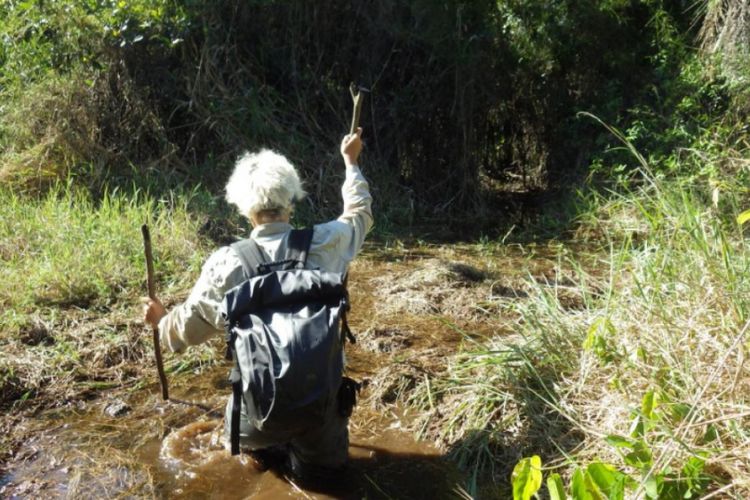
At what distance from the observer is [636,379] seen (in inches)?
132

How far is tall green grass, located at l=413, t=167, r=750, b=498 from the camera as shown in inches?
112

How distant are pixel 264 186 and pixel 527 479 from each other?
5.33ft

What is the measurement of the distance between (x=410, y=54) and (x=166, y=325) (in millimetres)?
6524

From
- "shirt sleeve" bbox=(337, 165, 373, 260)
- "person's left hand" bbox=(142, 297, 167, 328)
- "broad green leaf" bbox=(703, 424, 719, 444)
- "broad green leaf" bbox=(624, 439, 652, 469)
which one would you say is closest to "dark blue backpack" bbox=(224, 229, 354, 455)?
"shirt sleeve" bbox=(337, 165, 373, 260)

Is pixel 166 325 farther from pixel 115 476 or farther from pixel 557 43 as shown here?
pixel 557 43

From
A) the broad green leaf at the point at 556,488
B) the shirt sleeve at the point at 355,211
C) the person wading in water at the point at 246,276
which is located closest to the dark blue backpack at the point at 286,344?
the person wading in water at the point at 246,276

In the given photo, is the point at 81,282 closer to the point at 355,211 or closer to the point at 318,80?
the point at 355,211

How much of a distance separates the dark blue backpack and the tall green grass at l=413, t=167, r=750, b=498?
1.00 meters

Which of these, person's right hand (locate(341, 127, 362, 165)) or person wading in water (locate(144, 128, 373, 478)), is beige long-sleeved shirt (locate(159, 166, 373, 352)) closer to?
person wading in water (locate(144, 128, 373, 478))

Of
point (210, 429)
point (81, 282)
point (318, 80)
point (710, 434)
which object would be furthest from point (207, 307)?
point (318, 80)

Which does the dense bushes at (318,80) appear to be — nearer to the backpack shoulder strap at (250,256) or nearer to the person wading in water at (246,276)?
the person wading in water at (246,276)

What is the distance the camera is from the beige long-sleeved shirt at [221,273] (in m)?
3.22

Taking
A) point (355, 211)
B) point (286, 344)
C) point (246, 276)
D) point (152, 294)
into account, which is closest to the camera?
point (286, 344)

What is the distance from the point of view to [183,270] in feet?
20.4
